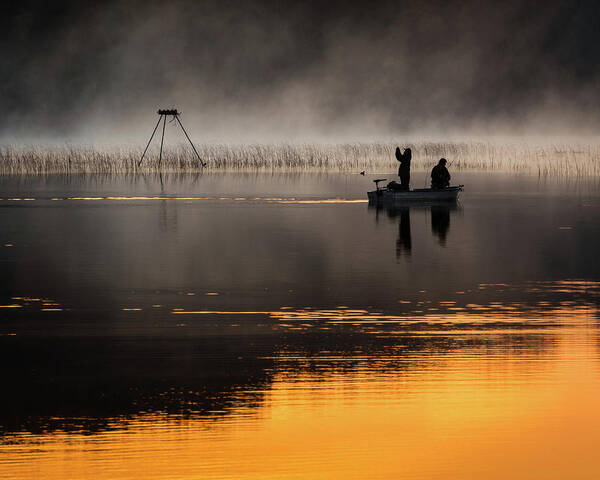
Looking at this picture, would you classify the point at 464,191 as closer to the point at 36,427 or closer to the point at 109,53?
the point at 36,427

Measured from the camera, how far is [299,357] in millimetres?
9961

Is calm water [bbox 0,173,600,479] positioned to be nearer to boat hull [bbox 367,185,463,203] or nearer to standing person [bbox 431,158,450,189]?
boat hull [bbox 367,185,463,203]

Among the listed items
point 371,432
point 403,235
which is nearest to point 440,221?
point 403,235

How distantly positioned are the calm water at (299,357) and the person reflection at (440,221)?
2.76 ft

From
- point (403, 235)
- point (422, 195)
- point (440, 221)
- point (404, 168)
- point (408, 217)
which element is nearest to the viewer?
point (403, 235)

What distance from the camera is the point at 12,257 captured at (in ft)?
59.4

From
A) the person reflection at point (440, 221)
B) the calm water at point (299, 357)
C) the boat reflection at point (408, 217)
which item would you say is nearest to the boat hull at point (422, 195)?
the boat reflection at point (408, 217)

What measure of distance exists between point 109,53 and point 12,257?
10386 cm

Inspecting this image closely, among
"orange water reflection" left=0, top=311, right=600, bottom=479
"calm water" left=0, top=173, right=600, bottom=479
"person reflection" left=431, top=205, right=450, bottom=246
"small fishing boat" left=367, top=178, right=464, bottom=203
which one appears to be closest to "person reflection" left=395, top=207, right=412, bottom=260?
"calm water" left=0, top=173, right=600, bottom=479

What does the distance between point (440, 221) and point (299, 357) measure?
647 inches

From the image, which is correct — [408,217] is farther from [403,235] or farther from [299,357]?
[299,357]

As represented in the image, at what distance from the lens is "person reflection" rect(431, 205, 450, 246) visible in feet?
72.8

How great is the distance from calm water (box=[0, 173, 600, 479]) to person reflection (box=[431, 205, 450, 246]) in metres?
0.84

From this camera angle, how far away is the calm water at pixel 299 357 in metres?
7.41
